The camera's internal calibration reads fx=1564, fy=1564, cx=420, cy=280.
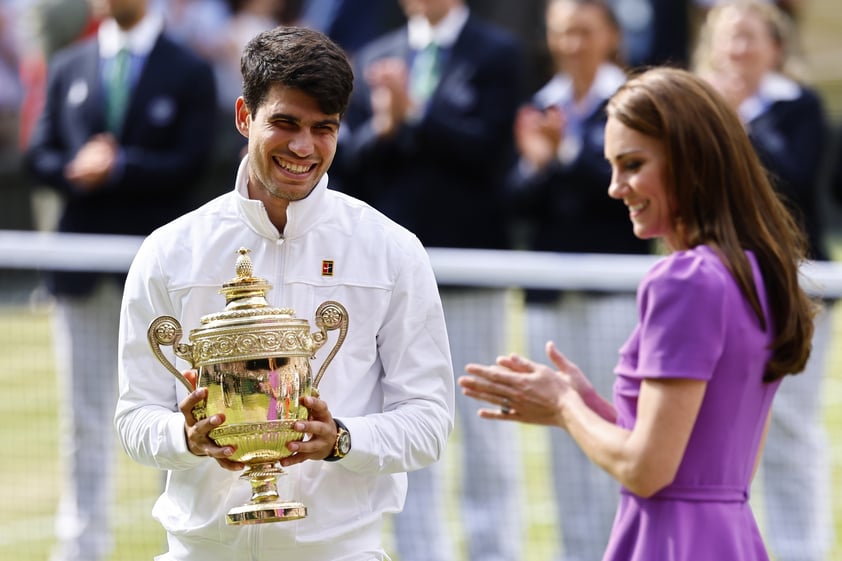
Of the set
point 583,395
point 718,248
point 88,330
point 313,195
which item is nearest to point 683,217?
point 718,248

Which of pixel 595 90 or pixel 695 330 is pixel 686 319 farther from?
pixel 595 90

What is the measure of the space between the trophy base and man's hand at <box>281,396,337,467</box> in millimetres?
112

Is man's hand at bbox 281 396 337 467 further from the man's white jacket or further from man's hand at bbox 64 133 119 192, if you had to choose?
man's hand at bbox 64 133 119 192

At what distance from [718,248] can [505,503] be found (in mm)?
3556

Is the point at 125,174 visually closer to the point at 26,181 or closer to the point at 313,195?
the point at 313,195

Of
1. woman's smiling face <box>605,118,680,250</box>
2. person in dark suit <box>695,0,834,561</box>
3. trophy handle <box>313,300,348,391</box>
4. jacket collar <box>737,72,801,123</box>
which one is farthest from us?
jacket collar <box>737,72,801,123</box>

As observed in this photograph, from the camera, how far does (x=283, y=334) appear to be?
3426 mm

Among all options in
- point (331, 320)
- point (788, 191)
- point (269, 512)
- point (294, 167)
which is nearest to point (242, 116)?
point (294, 167)

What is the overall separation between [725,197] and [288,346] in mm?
1245

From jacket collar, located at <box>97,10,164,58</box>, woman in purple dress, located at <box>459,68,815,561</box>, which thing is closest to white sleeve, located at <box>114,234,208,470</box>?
woman in purple dress, located at <box>459,68,815,561</box>

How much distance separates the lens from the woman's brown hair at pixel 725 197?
3922 mm

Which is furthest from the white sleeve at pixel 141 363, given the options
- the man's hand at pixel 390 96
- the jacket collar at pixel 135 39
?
the jacket collar at pixel 135 39

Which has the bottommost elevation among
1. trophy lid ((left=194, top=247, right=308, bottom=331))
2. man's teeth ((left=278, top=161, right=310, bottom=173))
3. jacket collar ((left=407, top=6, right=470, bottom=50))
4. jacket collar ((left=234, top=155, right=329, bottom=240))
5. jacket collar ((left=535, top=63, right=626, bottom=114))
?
trophy lid ((left=194, top=247, right=308, bottom=331))

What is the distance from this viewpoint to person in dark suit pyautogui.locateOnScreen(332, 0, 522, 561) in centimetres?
731
